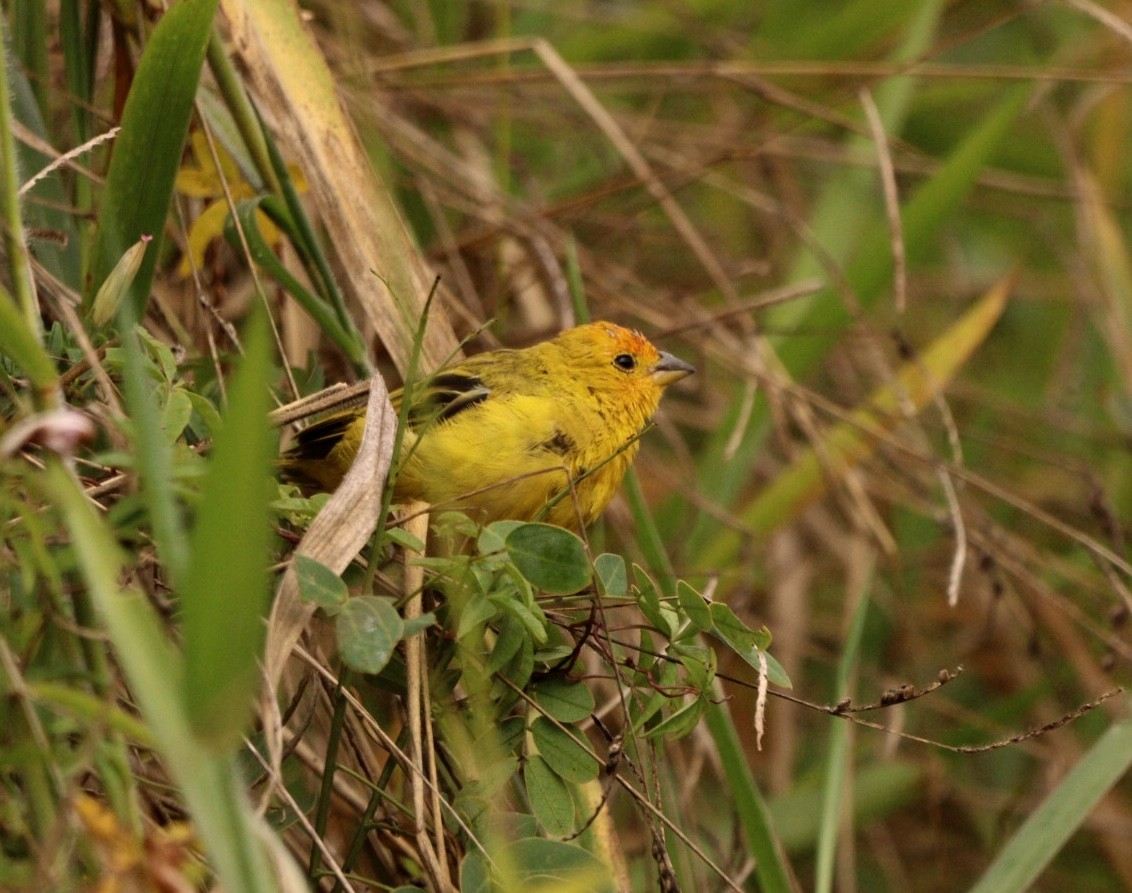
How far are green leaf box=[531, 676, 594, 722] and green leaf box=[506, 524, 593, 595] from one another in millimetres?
160

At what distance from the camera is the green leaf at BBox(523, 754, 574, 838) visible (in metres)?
1.73

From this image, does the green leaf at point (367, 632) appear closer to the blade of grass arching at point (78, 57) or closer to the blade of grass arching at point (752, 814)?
the blade of grass arching at point (752, 814)

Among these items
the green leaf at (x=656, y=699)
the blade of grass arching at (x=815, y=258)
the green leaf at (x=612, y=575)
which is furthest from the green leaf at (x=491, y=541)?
the blade of grass arching at (x=815, y=258)

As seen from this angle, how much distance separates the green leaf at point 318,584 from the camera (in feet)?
5.02

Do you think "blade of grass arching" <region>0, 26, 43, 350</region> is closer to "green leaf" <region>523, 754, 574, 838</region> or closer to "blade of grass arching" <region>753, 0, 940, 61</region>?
"green leaf" <region>523, 754, 574, 838</region>

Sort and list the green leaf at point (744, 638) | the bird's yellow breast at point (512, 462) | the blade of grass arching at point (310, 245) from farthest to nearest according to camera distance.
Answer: the bird's yellow breast at point (512, 462) < the blade of grass arching at point (310, 245) < the green leaf at point (744, 638)

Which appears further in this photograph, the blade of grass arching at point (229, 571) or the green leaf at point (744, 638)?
the green leaf at point (744, 638)

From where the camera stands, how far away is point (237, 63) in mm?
2441

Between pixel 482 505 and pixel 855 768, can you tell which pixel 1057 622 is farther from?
pixel 482 505

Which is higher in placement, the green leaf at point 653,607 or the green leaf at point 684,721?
the green leaf at point 653,607

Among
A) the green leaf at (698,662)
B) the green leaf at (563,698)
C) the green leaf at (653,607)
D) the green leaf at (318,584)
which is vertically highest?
the green leaf at (318,584)

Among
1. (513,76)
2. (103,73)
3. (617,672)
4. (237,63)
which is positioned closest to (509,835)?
(617,672)

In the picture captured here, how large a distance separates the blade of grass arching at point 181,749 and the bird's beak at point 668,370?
207 centimetres

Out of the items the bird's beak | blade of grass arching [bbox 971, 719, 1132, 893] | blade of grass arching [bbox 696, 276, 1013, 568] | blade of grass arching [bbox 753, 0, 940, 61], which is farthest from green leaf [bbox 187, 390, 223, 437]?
blade of grass arching [bbox 753, 0, 940, 61]
